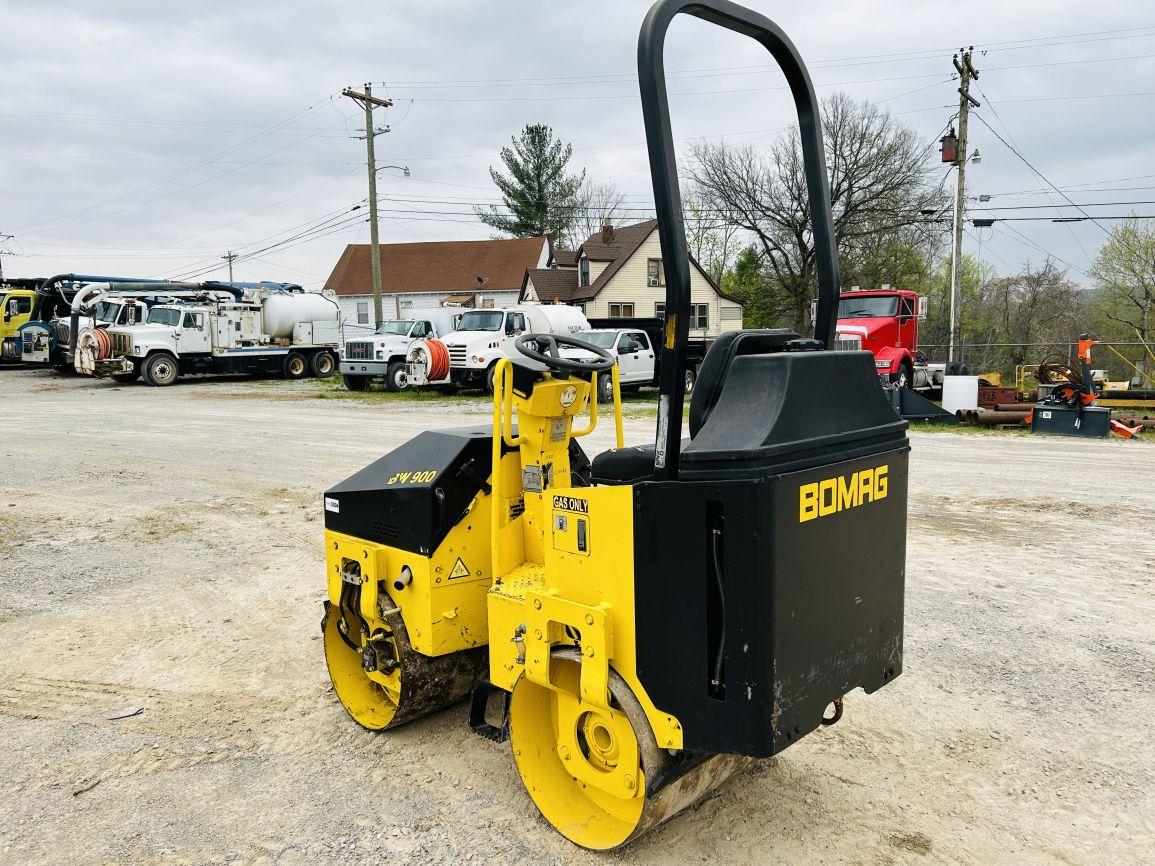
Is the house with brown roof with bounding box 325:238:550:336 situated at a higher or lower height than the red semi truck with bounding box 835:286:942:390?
higher

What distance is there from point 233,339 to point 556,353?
983 inches

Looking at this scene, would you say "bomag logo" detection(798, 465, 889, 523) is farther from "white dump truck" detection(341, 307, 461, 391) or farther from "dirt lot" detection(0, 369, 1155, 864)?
"white dump truck" detection(341, 307, 461, 391)

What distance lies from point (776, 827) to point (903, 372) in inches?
672

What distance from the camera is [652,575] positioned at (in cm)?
255

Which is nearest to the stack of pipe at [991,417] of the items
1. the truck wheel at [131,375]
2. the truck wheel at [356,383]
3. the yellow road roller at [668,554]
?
the yellow road roller at [668,554]

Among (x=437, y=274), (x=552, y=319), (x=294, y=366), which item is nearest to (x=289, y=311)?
(x=294, y=366)

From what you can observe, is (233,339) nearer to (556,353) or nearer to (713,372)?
(556,353)

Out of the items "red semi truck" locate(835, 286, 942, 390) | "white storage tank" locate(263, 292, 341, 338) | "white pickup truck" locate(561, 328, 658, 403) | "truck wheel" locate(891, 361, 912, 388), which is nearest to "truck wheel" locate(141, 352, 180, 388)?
"white storage tank" locate(263, 292, 341, 338)

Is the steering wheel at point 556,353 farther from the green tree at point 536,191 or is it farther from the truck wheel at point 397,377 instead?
the green tree at point 536,191

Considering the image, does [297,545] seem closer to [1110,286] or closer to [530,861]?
[530,861]

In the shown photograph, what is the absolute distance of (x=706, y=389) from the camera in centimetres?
259

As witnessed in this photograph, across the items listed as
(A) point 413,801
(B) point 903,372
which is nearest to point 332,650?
(A) point 413,801

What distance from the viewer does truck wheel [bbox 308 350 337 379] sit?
28.3 metres

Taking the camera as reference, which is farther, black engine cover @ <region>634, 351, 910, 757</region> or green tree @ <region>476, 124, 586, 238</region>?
green tree @ <region>476, 124, 586, 238</region>
